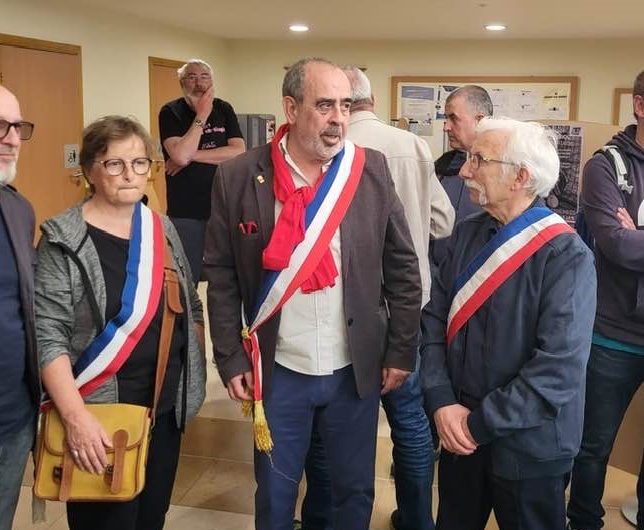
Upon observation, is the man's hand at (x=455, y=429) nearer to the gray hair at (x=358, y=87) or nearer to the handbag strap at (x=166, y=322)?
the handbag strap at (x=166, y=322)

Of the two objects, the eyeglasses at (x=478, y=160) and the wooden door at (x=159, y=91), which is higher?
the wooden door at (x=159, y=91)

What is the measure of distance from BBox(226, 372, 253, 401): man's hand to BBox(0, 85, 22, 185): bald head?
0.73 meters

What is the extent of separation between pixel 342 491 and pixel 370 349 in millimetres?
416

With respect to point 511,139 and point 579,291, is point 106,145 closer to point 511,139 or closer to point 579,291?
point 511,139

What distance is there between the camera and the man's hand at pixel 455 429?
1636mm

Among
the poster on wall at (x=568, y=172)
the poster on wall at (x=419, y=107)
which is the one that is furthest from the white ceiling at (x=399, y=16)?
the poster on wall at (x=568, y=172)

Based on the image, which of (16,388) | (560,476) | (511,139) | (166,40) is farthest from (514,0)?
(16,388)

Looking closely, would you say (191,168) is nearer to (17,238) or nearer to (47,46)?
(17,238)

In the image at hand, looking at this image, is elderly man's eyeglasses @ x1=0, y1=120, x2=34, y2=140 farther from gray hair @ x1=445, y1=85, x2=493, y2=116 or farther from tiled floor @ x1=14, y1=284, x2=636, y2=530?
gray hair @ x1=445, y1=85, x2=493, y2=116

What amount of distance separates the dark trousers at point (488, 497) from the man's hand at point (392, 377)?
235 millimetres

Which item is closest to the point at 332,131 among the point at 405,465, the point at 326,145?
the point at 326,145

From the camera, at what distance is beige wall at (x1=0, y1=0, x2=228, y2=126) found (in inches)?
216

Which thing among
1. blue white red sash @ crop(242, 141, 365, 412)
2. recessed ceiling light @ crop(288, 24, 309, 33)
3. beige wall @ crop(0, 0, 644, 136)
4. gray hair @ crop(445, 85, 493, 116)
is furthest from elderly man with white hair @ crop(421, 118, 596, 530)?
recessed ceiling light @ crop(288, 24, 309, 33)

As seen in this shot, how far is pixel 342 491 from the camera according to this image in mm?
1964
